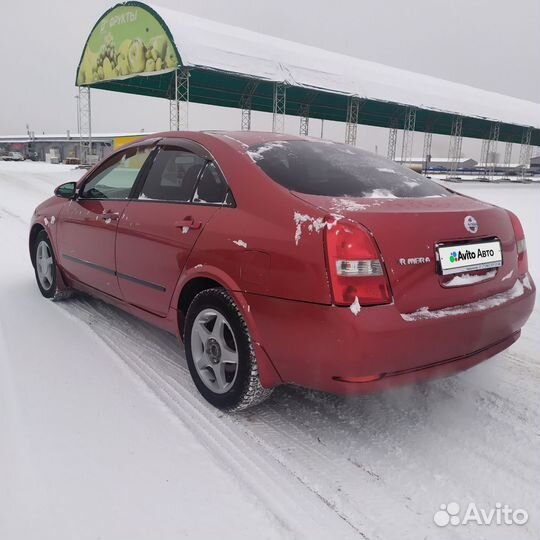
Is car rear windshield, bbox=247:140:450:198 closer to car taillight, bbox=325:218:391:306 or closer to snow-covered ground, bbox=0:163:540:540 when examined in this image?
car taillight, bbox=325:218:391:306

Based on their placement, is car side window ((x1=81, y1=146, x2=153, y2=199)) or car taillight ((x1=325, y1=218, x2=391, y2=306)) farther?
car side window ((x1=81, y1=146, x2=153, y2=199))

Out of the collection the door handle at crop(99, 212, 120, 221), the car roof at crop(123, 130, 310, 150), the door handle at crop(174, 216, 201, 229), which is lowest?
the door handle at crop(99, 212, 120, 221)

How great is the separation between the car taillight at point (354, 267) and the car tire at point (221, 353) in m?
0.59

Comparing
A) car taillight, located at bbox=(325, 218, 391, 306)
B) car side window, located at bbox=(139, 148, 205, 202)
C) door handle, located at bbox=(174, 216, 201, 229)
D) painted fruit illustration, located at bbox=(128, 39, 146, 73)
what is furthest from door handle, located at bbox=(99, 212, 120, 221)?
painted fruit illustration, located at bbox=(128, 39, 146, 73)

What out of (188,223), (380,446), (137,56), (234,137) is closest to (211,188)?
(188,223)

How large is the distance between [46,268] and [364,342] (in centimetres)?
342

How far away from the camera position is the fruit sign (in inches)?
746

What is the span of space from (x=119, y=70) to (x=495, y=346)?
891 inches

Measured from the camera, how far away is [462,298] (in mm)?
2174

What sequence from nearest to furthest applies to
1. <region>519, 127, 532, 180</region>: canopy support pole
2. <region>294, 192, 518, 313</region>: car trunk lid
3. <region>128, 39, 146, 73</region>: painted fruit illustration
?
<region>294, 192, 518, 313</region>: car trunk lid → <region>128, 39, 146, 73</region>: painted fruit illustration → <region>519, 127, 532, 180</region>: canopy support pole

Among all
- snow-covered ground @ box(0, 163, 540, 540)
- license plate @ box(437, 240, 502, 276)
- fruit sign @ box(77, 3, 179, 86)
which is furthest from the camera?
fruit sign @ box(77, 3, 179, 86)

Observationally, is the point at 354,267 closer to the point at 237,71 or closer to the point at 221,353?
the point at 221,353

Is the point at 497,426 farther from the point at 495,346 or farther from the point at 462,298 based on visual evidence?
the point at 462,298

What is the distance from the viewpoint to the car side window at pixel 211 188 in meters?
2.52
